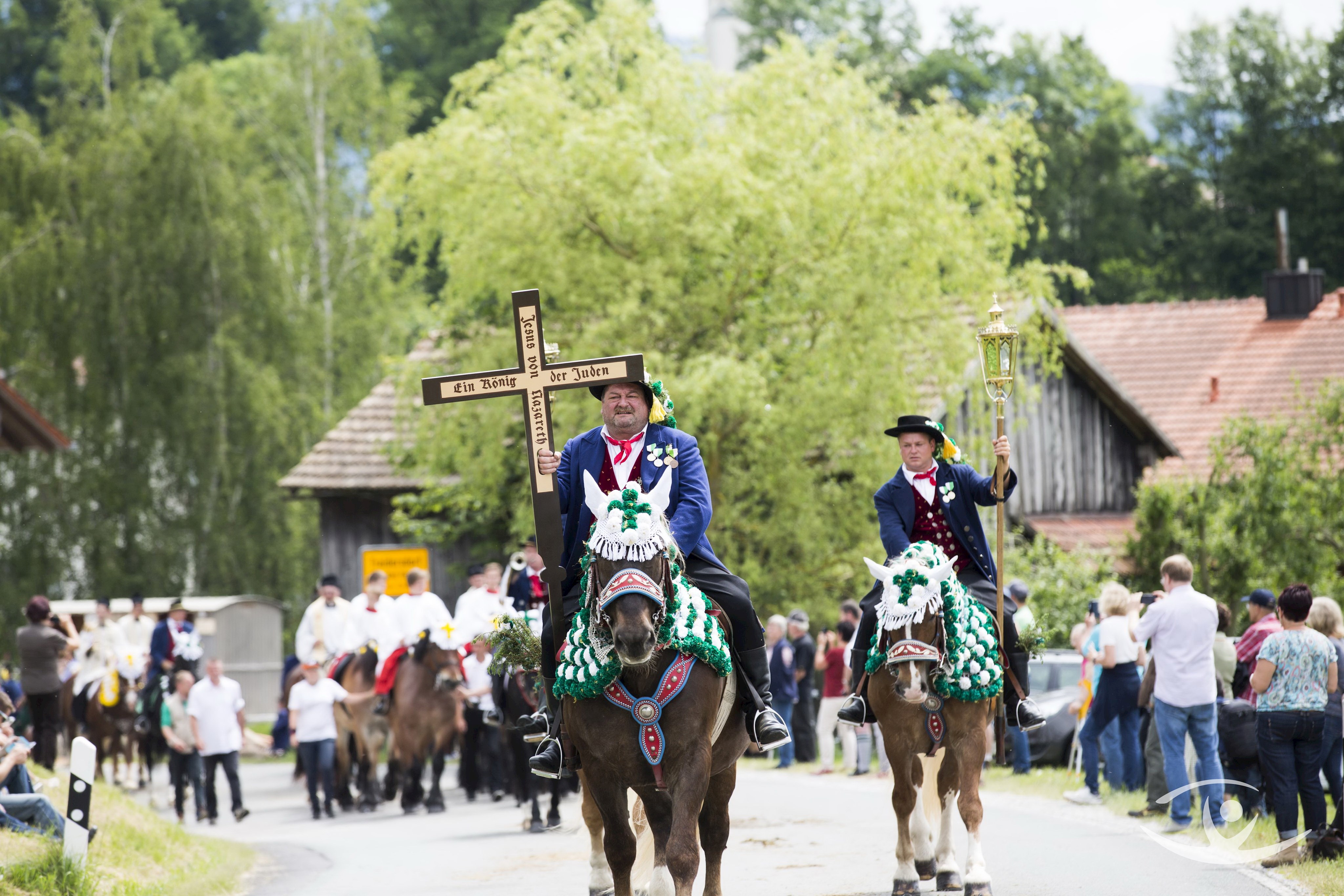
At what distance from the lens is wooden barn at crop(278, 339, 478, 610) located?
106 feet

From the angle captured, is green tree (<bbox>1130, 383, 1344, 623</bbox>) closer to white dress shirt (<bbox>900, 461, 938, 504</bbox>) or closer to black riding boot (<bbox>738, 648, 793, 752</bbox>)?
white dress shirt (<bbox>900, 461, 938, 504</bbox>)

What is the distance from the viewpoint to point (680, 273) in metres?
25.2

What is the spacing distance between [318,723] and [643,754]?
476 inches

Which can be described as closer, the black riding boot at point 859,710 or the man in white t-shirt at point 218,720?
the black riding boot at point 859,710

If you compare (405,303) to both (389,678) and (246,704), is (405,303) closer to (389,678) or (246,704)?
(246,704)

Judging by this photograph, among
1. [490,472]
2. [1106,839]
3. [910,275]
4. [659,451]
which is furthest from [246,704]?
[659,451]

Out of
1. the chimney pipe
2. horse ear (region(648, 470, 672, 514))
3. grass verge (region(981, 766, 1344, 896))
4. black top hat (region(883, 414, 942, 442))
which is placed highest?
the chimney pipe

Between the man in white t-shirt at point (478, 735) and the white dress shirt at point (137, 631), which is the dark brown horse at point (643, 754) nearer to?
the man in white t-shirt at point (478, 735)

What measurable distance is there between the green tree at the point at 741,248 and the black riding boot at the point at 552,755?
14.8 m

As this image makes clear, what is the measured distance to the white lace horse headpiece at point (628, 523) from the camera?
7.74 m

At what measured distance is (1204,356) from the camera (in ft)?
124

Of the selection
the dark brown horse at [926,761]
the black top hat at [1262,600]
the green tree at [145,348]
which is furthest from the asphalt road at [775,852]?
the green tree at [145,348]

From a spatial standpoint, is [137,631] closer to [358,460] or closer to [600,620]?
[358,460]

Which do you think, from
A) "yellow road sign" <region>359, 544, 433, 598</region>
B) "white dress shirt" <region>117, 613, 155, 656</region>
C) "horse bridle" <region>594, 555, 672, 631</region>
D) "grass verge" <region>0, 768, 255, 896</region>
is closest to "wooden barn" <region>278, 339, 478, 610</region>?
"yellow road sign" <region>359, 544, 433, 598</region>
